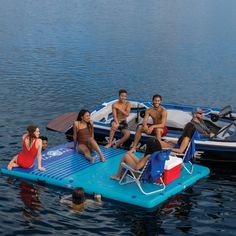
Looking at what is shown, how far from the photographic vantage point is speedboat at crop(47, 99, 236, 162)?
639 inches

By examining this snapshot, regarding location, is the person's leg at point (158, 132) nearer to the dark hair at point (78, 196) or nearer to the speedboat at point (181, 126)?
the speedboat at point (181, 126)

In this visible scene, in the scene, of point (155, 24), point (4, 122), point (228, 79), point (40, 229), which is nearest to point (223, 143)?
point (40, 229)

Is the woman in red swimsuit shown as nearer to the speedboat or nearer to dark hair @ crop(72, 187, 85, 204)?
dark hair @ crop(72, 187, 85, 204)

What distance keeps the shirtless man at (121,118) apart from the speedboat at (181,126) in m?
0.25

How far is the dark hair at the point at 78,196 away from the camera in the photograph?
12188 mm

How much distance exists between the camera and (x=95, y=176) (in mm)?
14047

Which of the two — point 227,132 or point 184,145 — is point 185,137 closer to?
point 184,145

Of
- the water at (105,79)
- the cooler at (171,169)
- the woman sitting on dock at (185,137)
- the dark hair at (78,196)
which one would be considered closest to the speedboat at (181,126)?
the water at (105,79)

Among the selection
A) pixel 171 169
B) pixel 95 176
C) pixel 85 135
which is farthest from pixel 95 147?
pixel 171 169

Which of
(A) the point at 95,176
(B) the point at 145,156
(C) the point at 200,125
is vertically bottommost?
(A) the point at 95,176

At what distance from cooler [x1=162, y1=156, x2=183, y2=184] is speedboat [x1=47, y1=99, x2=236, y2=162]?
2.45 meters

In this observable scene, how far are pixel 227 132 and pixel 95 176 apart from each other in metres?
5.54

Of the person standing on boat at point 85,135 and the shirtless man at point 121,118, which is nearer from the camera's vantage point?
the person standing on boat at point 85,135

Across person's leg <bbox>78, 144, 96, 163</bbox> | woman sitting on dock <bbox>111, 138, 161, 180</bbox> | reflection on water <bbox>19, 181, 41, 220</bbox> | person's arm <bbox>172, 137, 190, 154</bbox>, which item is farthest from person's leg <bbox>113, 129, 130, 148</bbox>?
reflection on water <bbox>19, 181, 41, 220</bbox>
